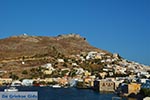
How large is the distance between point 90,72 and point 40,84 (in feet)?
59.0

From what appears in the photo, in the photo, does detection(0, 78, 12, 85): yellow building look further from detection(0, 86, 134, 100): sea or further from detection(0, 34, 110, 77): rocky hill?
detection(0, 86, 134, 100): sea

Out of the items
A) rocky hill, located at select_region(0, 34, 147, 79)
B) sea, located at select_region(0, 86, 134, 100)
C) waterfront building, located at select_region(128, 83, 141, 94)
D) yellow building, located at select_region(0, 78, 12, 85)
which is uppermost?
rocky hill, located at select_region(0, 34, 147, 79)

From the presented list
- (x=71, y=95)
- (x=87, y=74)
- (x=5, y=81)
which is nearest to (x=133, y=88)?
(x=71, y=95)

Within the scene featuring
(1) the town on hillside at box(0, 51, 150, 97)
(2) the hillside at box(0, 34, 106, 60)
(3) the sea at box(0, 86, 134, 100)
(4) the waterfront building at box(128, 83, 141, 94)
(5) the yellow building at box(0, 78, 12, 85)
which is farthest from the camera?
(2) the hillside at box(0, 34, 106, 60)

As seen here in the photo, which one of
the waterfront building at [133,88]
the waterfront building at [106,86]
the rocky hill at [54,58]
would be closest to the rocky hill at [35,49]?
the rocky hill at [54,58]

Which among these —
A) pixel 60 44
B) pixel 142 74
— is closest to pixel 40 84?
pixel 142 74

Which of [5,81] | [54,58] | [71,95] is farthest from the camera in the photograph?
[54,58]

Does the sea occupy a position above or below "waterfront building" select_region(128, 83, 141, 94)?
below

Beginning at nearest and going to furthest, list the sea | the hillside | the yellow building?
1. the sea
2. the yellow building
3. the hillside

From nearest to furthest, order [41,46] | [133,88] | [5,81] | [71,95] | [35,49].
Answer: [71,95] → [133,88] → [5,81] → [35,49] → [41,46]

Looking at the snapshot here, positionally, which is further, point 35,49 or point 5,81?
point 35,49

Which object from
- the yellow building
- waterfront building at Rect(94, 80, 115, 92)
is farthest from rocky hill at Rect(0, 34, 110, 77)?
waterfront building at Rect(94, 80, 115, 92)

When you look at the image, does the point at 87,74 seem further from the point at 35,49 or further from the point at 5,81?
the point at 35,49

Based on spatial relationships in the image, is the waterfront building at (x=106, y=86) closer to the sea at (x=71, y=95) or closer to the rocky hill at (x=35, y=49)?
the sea at (x=71, y=95)
